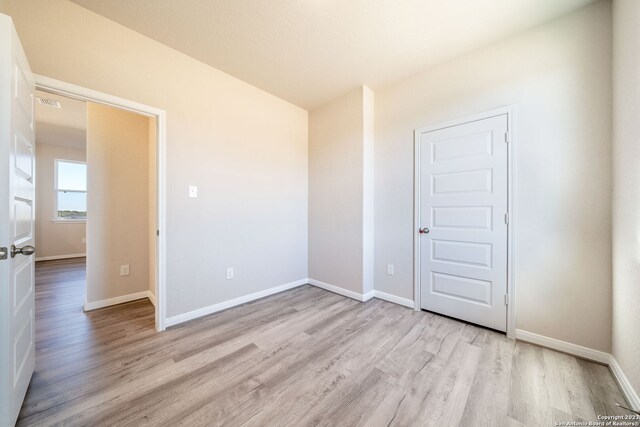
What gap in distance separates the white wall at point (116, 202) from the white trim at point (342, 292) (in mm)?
2300

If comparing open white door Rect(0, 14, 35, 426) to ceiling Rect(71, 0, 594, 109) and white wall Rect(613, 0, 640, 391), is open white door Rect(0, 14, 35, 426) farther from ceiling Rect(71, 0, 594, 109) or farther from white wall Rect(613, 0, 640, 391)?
white wall Rect(613, 0, 640, 391)

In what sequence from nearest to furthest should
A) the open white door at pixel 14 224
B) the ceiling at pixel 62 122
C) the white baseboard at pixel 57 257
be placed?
the open white door at pixel 14 224, the ceiling at pixel 62 122, the white baseboard at pixel 57 257

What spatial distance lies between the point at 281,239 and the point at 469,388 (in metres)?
2.47

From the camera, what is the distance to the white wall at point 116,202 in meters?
2.74

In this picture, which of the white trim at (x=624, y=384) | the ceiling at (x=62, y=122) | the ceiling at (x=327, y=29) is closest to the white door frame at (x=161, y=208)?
the ceiling at (x=327, y=29)

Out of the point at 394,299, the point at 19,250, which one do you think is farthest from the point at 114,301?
the point at 394,299

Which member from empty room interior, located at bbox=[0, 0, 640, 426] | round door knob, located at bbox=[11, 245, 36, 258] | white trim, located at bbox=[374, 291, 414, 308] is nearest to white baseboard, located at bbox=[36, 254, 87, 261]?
empty room interior, located at bbox=[0, 0, 640, 426]

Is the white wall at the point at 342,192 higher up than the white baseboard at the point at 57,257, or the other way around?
the white wall at the point at 342,192

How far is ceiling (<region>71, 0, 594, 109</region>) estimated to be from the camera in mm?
1803

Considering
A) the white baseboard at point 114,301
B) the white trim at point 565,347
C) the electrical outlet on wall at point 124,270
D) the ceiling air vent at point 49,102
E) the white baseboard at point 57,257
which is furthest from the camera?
the white baseboard at point 57,257

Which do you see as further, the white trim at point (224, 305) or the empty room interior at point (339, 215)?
the white trim at point (224, 305)

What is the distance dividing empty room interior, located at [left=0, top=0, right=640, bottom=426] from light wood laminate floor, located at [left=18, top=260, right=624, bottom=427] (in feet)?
0.06

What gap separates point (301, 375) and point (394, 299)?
5.34 ft

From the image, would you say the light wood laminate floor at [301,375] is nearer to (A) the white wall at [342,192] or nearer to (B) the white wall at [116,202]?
(B) the white wall at [116,202]
